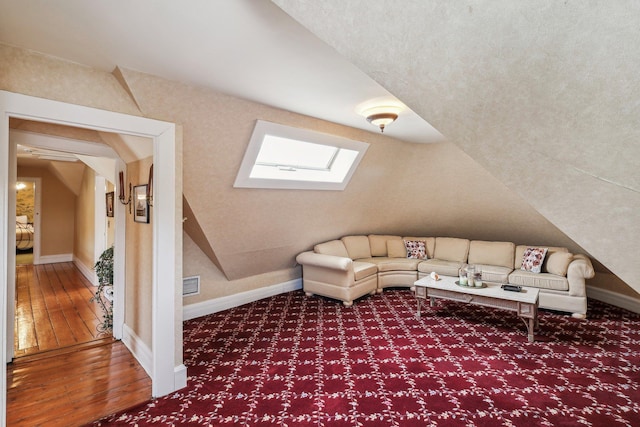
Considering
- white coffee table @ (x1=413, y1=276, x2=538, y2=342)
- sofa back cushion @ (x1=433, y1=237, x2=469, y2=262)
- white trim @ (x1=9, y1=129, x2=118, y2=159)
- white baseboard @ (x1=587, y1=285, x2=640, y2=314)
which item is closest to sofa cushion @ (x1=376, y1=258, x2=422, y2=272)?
sofa back cushion @ (x1=433, y1=237, x2=469, y2=262)

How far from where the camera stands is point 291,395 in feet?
7.54

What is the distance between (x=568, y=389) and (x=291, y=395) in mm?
2023

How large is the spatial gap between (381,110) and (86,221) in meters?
5.92

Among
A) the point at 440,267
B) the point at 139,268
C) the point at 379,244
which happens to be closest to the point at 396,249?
the point at 379,244

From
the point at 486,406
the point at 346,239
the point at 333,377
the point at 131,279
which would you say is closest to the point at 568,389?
the point at 486,406

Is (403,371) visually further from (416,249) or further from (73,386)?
(416,249)

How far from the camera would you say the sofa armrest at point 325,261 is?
4215 mm

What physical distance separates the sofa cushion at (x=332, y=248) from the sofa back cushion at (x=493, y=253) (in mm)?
2018

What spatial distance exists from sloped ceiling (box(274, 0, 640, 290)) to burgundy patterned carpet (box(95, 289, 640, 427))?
1.47m

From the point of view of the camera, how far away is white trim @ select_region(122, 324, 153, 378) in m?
2.62

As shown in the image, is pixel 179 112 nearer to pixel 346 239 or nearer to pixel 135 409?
pixel 135 409

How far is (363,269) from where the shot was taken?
4.59 meters

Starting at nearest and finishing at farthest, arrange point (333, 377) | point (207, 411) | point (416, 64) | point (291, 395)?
point (416, 64) → point (207, 411) → point (291, 395) → point (333, 377)

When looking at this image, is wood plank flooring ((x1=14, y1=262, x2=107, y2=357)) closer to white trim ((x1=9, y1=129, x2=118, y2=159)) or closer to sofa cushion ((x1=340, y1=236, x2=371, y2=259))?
white trim ((x1=9, y1=129, x2=118, y2=159))
